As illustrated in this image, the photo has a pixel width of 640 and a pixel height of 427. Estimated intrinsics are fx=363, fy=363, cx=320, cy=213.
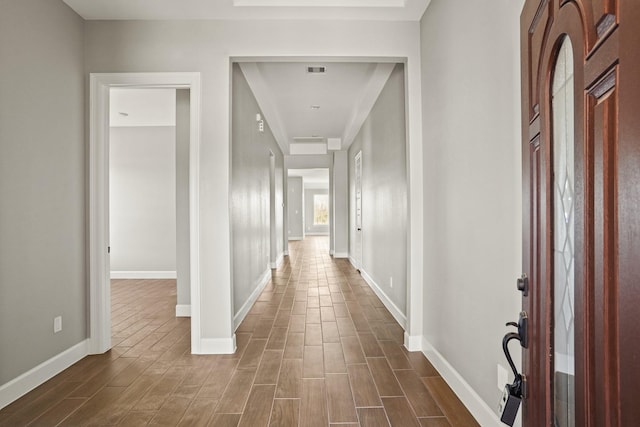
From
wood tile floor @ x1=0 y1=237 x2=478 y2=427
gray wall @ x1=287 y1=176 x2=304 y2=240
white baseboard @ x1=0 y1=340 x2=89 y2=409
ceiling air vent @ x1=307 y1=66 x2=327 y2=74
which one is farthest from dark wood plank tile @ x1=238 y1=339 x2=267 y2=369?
gray wall @ x1=287 y1=176 x2=304 y2=240

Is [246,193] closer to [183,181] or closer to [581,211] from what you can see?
[183,181]

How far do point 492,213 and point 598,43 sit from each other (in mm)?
1380

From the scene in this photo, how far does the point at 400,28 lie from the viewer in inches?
121

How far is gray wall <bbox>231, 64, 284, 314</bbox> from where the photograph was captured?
12.2 feet

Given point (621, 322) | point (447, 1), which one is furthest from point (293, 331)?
point (621, 322)

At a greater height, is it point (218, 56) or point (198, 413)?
point (218, 56)

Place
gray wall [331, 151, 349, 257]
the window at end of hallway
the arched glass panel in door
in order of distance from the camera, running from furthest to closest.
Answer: the window at end of hallway, gray wall [331, 151, 349, 257], the arched glass panel in door

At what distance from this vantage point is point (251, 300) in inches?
179

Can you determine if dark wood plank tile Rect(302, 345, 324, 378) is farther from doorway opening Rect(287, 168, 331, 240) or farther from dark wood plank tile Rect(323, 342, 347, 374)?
doorway opening Rect(287, 168, 331, 240)

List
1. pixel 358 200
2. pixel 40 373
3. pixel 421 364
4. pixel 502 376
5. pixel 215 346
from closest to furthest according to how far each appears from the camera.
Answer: pixel 502 376
pixel 40 373
pixel 421 364
pixel 215 346
pixel 358 200

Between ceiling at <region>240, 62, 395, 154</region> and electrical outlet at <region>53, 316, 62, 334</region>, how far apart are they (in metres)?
2.86

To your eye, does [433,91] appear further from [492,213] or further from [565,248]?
[565,248]

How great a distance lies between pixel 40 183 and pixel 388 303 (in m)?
3.54

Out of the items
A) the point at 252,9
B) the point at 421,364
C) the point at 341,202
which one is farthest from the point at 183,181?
the point at 341,202
